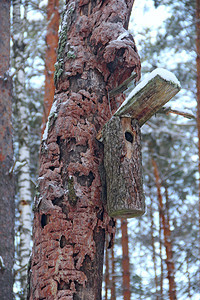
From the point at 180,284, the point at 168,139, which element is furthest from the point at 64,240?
the point at 168,139

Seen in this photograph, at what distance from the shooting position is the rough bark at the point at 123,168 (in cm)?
231

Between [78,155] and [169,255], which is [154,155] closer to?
[169,255]

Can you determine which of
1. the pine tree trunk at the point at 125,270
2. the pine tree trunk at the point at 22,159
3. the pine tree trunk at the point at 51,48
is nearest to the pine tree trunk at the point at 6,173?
the pine tree trunk at the point at 51,48

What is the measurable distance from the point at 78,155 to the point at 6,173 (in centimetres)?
254

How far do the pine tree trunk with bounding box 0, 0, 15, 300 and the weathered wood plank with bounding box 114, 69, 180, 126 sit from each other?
2.70m

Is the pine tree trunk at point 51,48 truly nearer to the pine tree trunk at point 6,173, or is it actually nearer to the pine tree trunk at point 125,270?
the pine tree trunk at point 6,173

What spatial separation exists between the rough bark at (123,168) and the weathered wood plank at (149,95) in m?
0.07

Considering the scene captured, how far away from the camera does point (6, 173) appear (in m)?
4.83

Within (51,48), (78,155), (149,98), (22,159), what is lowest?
(78,155)

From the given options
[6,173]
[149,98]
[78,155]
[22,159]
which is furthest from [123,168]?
[22,159]

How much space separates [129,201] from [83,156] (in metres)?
0.48

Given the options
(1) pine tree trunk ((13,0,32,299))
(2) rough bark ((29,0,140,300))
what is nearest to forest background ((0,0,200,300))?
(1) pine tree trunk ((13,0,32,299))

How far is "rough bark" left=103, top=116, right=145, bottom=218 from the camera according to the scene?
7.59ft

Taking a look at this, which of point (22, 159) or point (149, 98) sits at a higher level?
point (22, 159)
